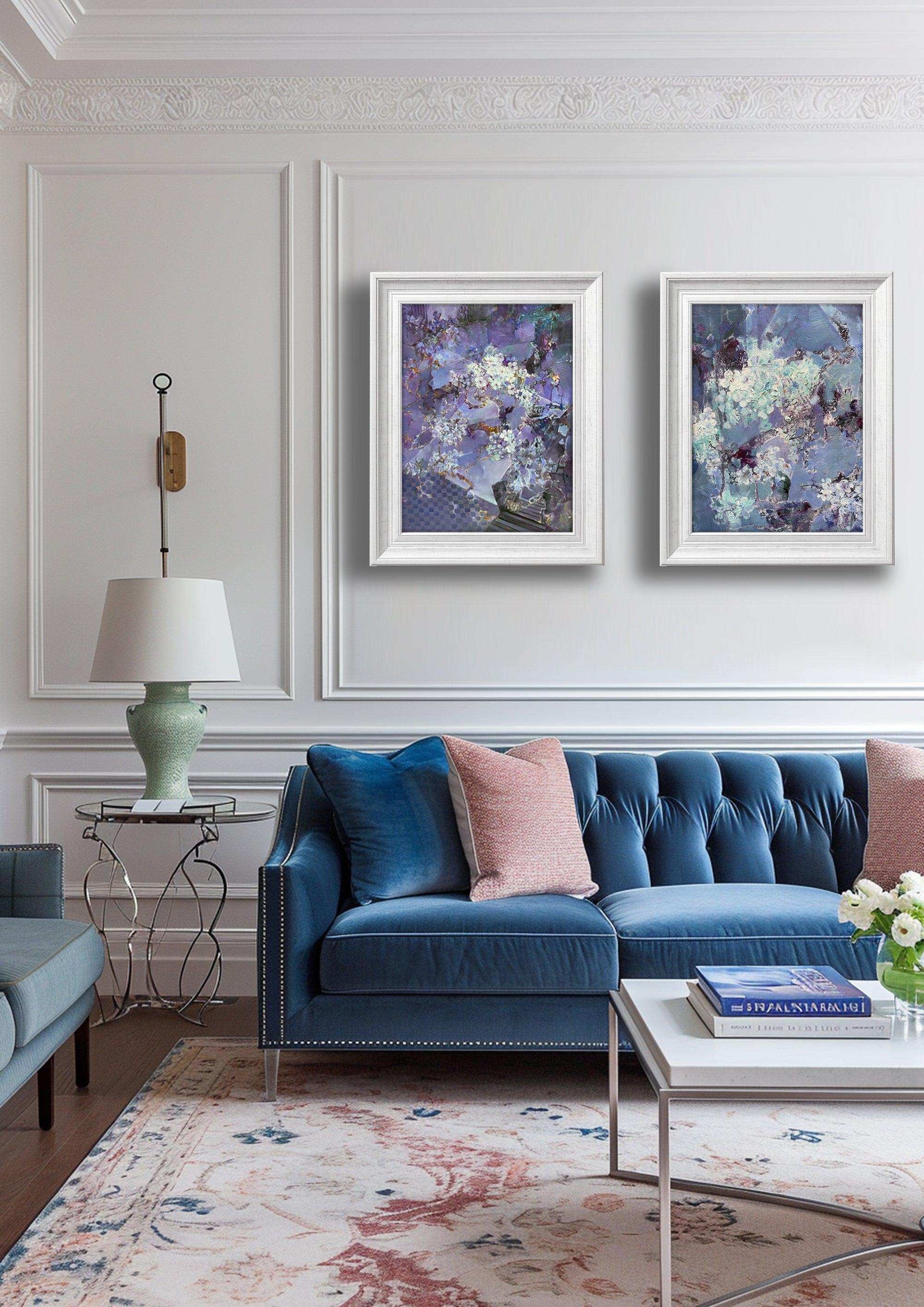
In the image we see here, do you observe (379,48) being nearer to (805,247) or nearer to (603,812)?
(805,247)

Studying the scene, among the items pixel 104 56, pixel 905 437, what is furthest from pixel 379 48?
pixel 905 437

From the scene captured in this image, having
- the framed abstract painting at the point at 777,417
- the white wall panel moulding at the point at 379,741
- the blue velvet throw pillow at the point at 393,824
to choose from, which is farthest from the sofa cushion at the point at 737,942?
the framed abstract painting at the point at 777,417

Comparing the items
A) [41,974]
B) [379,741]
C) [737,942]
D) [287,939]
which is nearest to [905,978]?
[737,942]

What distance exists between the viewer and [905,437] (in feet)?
12.4

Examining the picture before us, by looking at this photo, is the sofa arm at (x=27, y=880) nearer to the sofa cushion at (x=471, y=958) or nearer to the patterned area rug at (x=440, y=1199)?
the patterned area rug at (x=440, y=1199)

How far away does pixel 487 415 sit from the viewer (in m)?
3.73

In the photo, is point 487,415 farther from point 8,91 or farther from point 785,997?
point 785,997

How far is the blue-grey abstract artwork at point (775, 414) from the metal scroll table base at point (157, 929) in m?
2.05

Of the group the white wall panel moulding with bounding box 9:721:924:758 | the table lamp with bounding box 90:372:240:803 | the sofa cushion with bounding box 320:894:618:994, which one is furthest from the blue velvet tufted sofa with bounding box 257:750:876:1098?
the white wall panel moulding with bounding box 9:721:924:758

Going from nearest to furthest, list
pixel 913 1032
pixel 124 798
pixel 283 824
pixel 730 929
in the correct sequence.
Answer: pixel 913 1032
pixel 730 929
pixel 283 824
pixel 124 798

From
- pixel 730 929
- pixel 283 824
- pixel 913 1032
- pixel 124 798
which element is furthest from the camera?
pixel 124 798

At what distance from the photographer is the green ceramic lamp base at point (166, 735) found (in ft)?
11.0

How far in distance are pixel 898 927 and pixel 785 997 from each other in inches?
8.8

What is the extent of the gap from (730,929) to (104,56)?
329 cm
